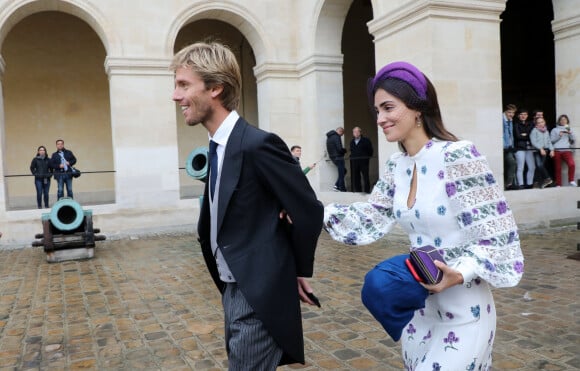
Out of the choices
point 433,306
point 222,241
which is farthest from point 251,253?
point 433,306

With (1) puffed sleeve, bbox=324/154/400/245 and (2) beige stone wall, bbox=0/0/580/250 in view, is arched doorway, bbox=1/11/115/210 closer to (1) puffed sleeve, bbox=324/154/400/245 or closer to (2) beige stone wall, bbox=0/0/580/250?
(2) beige stone wall, bbox=0/0/580/250

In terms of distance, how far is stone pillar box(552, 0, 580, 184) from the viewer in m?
9.96

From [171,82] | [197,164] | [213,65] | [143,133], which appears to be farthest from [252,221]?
[171,82]

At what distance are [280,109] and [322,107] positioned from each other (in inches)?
49.3

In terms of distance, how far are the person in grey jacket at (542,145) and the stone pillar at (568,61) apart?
53cm

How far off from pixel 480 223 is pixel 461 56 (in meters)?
7.69

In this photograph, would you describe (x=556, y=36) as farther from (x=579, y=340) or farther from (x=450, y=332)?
(x=450, y=332)

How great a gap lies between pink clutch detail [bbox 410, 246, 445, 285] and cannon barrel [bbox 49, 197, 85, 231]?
813cm

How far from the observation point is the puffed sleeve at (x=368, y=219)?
2172mm

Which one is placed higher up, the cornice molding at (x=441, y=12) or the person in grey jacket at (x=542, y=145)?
the cornice molding at (x=441, y=12)

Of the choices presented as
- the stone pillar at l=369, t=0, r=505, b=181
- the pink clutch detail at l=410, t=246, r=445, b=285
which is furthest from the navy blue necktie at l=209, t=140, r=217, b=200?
the stone pillar at l=369, t=0, r=505, b=181

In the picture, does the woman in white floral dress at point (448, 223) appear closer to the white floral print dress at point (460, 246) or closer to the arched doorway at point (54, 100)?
the white floral print dress at point (460, 246)

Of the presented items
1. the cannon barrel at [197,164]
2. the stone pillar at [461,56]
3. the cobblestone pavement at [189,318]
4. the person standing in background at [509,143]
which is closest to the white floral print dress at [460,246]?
the cobblestone pavement at [189,318]

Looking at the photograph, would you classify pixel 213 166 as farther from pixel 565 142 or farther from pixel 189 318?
pixel 565 142
